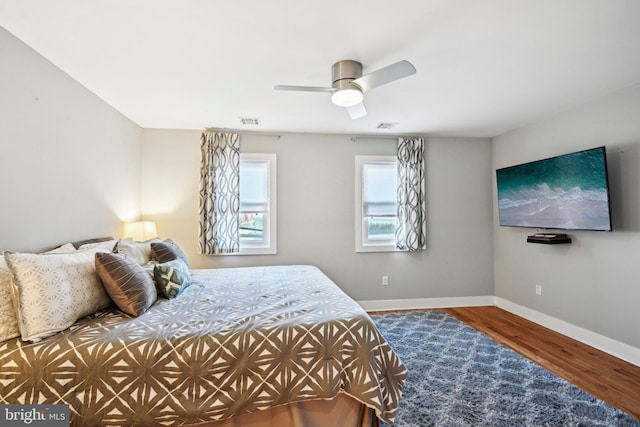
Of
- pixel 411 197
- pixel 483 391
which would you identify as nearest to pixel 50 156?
pixel 483 391

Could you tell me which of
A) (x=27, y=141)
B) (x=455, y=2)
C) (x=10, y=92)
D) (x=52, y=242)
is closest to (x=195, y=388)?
(x=52, y=242)

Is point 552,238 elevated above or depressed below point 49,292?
above

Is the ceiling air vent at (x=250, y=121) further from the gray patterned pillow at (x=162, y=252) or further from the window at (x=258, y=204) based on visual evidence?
the gray patterned pillow at (x=162, y=252)

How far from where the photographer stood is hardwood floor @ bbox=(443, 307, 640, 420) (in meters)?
2.22

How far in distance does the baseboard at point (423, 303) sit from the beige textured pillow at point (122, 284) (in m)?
2.97

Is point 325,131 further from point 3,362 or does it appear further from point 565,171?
point 3,362

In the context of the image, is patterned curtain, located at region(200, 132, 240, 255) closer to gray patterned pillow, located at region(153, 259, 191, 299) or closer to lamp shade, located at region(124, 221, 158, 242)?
lamp shade, located at region(124, 221, 158, 242)

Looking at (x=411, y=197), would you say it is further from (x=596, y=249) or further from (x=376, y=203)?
(x=596, y=249)

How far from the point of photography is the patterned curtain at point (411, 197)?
423cm

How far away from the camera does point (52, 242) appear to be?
229 centimetres

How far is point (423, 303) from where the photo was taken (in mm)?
4301

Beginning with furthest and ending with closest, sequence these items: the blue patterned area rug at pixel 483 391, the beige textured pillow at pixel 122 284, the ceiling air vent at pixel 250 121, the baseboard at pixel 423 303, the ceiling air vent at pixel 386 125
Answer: the baseboard at pixel 423 303
the ceiling air vent at pixel 386 125
the ceiling air vent at pixel 250 121
the blue patterned area rug at pixel 483 391
the beige textured pillow at pixel 122 284

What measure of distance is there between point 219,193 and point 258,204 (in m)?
0.53

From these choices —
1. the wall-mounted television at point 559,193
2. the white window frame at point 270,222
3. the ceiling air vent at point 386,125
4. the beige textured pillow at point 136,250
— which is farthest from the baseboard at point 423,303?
the beige textured pillow at point 136,250
